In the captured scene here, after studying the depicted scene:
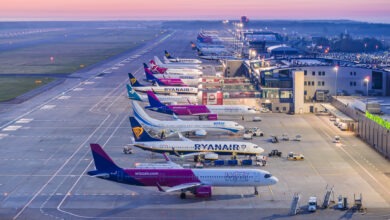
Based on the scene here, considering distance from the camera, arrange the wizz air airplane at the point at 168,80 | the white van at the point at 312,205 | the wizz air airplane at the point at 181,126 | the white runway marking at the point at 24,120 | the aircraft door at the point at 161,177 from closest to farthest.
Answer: the white van at the point at 312,205
the aircraft door at the point at 161,177
the wizz air airplane at the point at 181,126
the white runway marking at the point at 24,120
the wizz air airplane at the point at 168,80

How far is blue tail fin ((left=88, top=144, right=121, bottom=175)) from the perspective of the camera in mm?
68500

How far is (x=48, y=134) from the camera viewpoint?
4210 inches

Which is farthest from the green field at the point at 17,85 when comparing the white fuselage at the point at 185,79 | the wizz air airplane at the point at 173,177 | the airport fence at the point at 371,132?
the wizz air airplane at the point at 173,177

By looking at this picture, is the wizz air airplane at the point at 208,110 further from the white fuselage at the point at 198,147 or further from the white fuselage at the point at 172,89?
the white fuselage at the point at 198,147

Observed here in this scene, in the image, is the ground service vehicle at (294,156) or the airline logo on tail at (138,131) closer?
the airline logo on tail at (138,131)

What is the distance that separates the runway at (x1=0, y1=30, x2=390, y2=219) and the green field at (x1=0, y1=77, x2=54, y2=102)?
26583mm

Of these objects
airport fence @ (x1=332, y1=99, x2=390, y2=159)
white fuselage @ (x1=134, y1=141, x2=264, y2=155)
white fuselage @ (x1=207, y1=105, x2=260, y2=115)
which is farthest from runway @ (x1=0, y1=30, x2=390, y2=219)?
white fuselage @ (x1=207, y1=105, x2=260, y2=115)

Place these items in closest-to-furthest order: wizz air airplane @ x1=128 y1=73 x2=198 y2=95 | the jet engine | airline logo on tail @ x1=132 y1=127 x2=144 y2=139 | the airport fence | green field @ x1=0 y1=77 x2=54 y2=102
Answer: the jet engine → airline logo on tail @ x1=132 y1=127 x2=144 y2=139 → the airport fence → wizz air airplane @ x1=128 y1=73 x2=198 y2=95 → green field @ x1=0 y1=77 x2=54 y2=102

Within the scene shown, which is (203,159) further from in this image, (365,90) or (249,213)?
Result: (365,90)

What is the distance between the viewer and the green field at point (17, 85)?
156 meters

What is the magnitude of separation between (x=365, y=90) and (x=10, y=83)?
102697 millimetres

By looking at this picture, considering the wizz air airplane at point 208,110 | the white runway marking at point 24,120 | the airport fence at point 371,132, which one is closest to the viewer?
the airport fence at point 371,132

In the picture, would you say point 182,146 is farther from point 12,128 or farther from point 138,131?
point 12,128

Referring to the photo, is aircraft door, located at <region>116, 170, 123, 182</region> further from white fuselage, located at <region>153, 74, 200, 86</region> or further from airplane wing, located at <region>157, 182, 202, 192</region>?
white fuselage, located at <region>153, 74, 200, 86</region>
